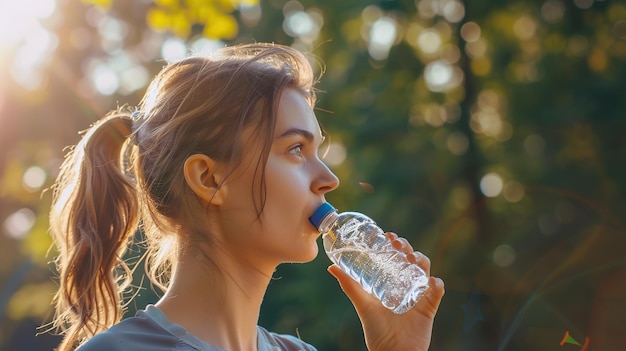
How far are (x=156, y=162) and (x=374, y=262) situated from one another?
2.41 ft

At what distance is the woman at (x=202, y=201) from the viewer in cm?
204

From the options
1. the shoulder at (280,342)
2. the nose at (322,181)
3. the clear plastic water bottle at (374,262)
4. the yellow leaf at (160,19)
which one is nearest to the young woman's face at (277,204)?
the nose at (322,181)

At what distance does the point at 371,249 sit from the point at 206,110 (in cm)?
69

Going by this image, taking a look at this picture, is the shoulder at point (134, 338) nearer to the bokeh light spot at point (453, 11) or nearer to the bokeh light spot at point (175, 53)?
the bokeh light spot at point (175, 53)

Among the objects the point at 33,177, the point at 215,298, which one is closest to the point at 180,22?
the point at 215,298

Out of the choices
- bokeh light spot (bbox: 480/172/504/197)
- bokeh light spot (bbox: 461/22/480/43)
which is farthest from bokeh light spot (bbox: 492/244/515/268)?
bokeh light spot (bbox: 461/22/480/43)

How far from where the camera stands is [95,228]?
7.20ft

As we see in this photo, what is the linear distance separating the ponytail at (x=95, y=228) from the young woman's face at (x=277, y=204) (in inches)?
13.6

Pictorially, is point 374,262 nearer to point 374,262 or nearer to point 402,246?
point 374,262

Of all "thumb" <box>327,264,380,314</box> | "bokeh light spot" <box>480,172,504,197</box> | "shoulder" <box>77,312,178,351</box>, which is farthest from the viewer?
"bokeh light spot" <box>480,172,504,197</box>

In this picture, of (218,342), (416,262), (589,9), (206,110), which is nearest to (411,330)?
(416,262)

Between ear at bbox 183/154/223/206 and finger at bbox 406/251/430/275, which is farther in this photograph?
finger at bbox 406/251/430/275

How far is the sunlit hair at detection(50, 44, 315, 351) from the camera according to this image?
2094 millimetres

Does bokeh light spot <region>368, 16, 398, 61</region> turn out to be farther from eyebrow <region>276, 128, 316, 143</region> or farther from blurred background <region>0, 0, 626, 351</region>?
eyebrow <region>276, 128, 316, 143</region>
